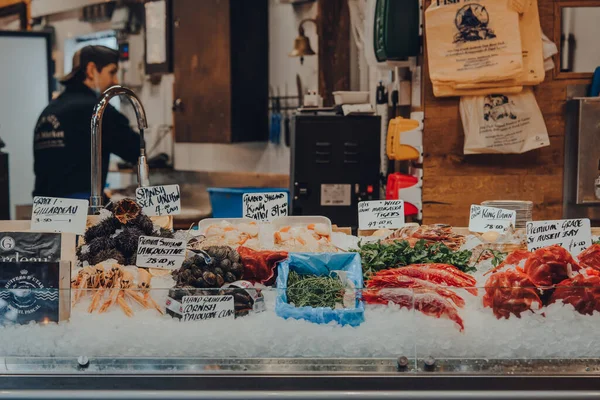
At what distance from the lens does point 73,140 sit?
17.6 ft

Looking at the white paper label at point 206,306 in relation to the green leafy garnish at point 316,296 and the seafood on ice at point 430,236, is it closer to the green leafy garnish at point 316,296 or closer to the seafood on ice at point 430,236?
the green leafy garnish at point 316,296

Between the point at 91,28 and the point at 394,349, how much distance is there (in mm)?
7914

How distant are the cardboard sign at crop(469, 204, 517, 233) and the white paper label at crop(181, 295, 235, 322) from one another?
142 centimetres

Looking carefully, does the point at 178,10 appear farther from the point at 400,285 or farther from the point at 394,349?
the point at 394,349

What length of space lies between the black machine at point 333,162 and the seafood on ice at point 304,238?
2048mm

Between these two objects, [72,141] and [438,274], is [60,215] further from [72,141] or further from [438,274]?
[72,141]

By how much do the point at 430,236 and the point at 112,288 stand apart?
134cm

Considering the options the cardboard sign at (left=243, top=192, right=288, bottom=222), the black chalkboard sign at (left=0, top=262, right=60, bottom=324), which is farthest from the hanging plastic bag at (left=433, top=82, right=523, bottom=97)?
Result: the black chalkboard sign at (left=0, top=262, right=60, bottom=324)

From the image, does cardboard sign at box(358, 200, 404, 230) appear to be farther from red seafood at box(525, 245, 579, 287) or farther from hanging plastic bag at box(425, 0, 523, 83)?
hanging plastic bag at box(425, 0, 523, 83)

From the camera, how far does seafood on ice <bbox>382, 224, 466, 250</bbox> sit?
2925 mm

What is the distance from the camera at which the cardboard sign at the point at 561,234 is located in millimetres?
2406

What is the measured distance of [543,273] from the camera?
83.9 inches

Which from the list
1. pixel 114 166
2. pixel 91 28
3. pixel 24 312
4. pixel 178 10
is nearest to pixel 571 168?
pixel 24 312

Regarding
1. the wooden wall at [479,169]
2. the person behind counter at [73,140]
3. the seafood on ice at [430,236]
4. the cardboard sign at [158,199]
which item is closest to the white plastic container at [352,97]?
the wooden wall at [479,169]
